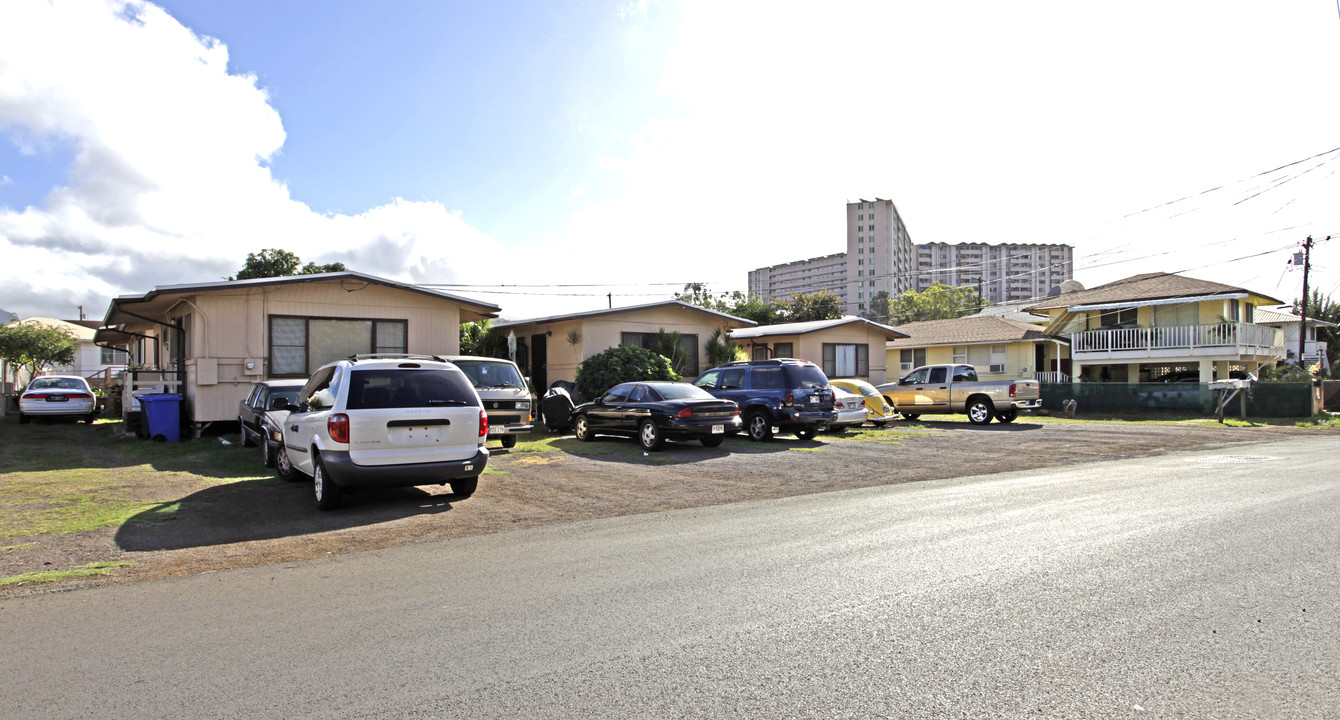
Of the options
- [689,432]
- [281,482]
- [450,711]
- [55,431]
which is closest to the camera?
[450,711]

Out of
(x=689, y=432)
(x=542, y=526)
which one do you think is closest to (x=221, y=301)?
(x=689, y=432)

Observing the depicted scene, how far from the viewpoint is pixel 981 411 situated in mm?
23844

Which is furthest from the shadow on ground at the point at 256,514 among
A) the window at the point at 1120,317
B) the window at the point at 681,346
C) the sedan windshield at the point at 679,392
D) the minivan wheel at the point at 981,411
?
the window at the point at 1120,317

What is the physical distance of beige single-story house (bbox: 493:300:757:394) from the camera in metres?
23.8

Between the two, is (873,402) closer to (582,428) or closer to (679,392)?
(679,392)

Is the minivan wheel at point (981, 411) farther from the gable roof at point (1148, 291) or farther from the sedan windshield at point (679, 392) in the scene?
the gable roof at point (1148, 291)

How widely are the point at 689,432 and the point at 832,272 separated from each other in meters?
143

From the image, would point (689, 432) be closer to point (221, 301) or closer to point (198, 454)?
point (198, 454)

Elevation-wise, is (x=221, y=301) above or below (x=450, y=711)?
above

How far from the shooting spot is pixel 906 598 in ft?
16.6

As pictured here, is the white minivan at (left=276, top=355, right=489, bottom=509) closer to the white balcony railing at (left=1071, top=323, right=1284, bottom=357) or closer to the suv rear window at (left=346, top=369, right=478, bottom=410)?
the suv rear window at (left=346, top=369, right=478, bottom=410)

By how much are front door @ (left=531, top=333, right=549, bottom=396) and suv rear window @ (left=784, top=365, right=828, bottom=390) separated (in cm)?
1065

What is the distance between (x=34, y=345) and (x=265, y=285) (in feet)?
102

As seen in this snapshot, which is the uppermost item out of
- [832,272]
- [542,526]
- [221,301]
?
[832,272]
